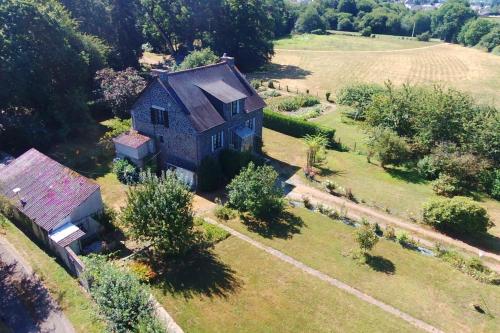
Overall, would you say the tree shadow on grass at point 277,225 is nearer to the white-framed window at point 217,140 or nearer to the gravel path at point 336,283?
the gravel path at point 336,283

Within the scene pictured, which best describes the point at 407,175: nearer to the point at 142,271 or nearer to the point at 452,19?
the point at 142,271

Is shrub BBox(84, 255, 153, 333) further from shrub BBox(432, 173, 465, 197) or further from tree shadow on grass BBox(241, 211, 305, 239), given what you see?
shrub BBox(432, 173, 465, 197)

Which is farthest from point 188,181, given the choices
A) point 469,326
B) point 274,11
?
point 274,11

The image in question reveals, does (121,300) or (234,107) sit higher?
(234,107)

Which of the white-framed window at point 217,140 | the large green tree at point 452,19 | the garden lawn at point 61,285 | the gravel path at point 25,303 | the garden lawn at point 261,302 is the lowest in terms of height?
the garden lawn at point 261,302

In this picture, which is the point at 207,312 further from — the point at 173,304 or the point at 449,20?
the point at 449,20

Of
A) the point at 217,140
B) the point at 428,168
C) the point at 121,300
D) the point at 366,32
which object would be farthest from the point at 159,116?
the point at 366,32

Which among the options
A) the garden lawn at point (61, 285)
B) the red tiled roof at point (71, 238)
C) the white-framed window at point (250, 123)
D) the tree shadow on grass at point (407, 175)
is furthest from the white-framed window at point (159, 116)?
the tree shadow on grass at point (407, 175)
